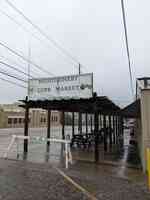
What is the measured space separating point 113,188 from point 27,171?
3517 millimetres

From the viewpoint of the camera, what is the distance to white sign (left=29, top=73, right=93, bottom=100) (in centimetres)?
1093

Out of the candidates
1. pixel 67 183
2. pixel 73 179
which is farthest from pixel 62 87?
pixel 67 183

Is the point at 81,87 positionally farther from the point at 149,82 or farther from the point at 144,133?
the point at 144,133

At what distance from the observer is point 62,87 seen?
11.6 metres

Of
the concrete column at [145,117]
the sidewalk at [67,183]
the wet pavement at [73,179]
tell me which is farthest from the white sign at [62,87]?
the sidewalk at [67,183]

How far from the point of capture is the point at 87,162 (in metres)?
10.5

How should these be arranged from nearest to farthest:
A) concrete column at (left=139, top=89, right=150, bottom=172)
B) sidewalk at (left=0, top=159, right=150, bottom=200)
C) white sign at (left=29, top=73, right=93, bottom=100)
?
→ 1. sidewalk at (left=0, top=159, right=150, bottom=200)
2. concrete column at (left=139, top=89, right=150, bottom=172)
3. white sign at (left=29, top=73, right=93, bottom=100)

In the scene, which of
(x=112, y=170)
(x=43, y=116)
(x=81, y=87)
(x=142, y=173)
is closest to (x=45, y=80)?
(x=81, y=87)

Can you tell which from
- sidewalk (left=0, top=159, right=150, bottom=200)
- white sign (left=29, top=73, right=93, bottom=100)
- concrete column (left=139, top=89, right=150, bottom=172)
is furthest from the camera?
white sign (left=29, top=73, right=93, bottom=100)

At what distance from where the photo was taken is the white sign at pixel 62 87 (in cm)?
1093

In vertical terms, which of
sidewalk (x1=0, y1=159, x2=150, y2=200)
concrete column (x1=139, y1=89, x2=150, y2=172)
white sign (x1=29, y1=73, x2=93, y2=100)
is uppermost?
white sign (x1=29, y1=73, x2=93, y2=100)

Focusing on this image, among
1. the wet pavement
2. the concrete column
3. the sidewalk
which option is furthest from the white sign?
the sidewalk

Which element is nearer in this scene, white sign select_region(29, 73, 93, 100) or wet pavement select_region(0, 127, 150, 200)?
wet pavement select_region(0, 127, 150, 200)

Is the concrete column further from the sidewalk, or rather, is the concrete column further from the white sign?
the white sign
